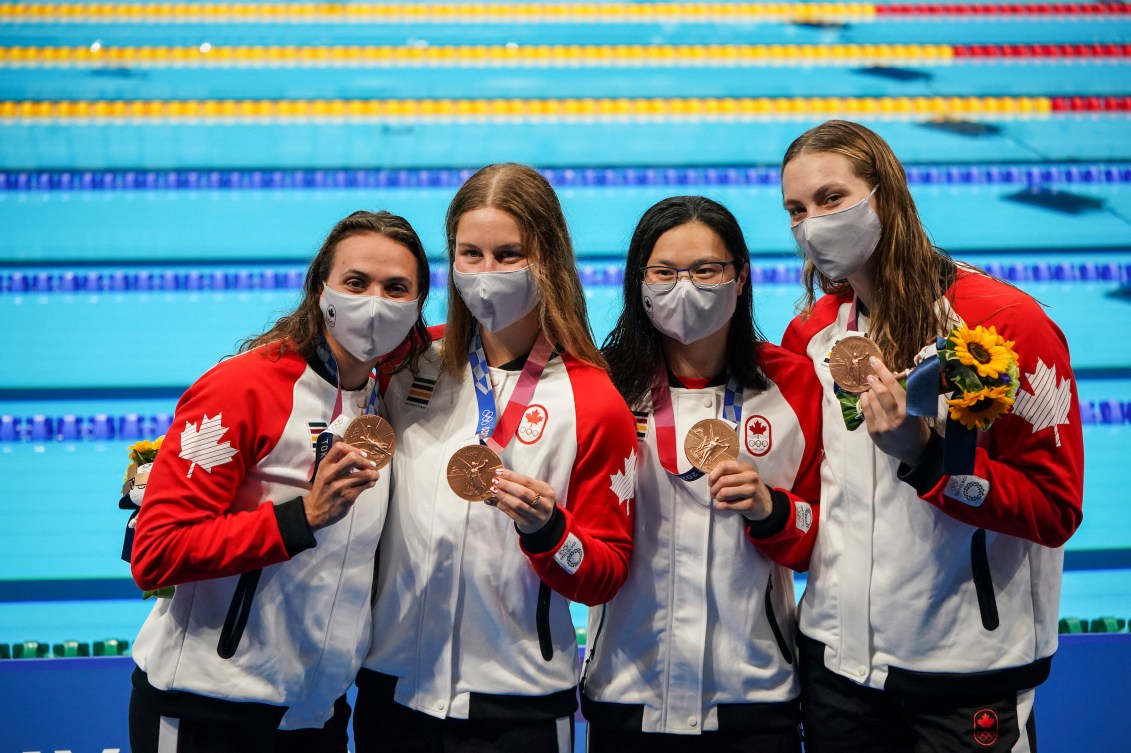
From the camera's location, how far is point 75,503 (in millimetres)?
4566

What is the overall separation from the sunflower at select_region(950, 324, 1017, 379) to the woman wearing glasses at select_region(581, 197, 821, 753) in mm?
452

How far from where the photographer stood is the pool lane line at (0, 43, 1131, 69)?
714 centimetres

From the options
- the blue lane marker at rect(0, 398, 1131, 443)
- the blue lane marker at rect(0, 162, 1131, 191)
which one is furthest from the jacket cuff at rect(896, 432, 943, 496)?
the blue lane marker at rect(0, 162, 1131, 191)

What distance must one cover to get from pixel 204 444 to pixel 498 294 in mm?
635

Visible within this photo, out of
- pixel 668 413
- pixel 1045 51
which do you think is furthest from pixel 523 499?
pixel 1045 51

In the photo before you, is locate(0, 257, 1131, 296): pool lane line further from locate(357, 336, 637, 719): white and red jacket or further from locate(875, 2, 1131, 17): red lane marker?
locate(357, 336, 637, 719): white and red jacket

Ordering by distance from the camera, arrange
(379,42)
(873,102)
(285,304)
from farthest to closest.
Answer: (379,42)
(873,102)
(285,304)

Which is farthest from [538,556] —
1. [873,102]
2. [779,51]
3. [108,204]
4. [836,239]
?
[779,51]

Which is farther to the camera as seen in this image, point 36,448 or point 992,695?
point 36,448

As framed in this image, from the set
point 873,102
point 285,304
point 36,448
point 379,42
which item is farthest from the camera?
point 379,42

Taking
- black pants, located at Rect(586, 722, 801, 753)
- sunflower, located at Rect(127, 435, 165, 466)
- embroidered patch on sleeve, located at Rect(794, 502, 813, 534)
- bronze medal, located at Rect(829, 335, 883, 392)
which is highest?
bronze medal, located at Rect(829, 335, 883, 392)

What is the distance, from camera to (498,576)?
2.05 m

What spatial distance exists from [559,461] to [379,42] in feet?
19.8

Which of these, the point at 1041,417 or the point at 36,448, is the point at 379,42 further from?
the point at 1041,417
